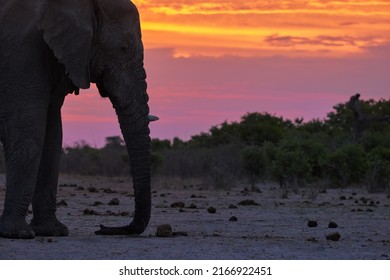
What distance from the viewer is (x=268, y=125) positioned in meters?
51.9

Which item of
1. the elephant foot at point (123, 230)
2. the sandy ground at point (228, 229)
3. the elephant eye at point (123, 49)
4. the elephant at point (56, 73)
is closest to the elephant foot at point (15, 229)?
the elephant at point (56, 73)

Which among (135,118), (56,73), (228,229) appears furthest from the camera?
(228,229)

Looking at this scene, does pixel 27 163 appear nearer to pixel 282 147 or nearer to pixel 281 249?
pixel 281 249

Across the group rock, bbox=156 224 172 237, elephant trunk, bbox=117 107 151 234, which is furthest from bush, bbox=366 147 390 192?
elephant trunk, bbox=117 107 151 234

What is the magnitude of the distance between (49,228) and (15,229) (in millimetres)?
873

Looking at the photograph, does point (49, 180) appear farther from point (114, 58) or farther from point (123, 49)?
point (123, 49)

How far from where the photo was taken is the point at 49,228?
524 inches

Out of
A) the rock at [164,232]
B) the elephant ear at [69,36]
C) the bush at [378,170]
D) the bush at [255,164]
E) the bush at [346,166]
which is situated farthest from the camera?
the bush at [255,164]

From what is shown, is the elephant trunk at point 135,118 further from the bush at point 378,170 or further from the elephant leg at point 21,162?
the bush at point 378,170

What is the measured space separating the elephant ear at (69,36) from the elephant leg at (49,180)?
0.79m

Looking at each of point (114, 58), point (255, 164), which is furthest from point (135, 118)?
point (255, 164)

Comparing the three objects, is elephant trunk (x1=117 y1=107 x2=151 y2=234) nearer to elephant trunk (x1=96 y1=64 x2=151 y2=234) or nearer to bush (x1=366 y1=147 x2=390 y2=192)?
elephant trunk (x1=96 y1=64 x2=151 y2=234)

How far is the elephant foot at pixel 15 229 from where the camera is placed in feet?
41.0
